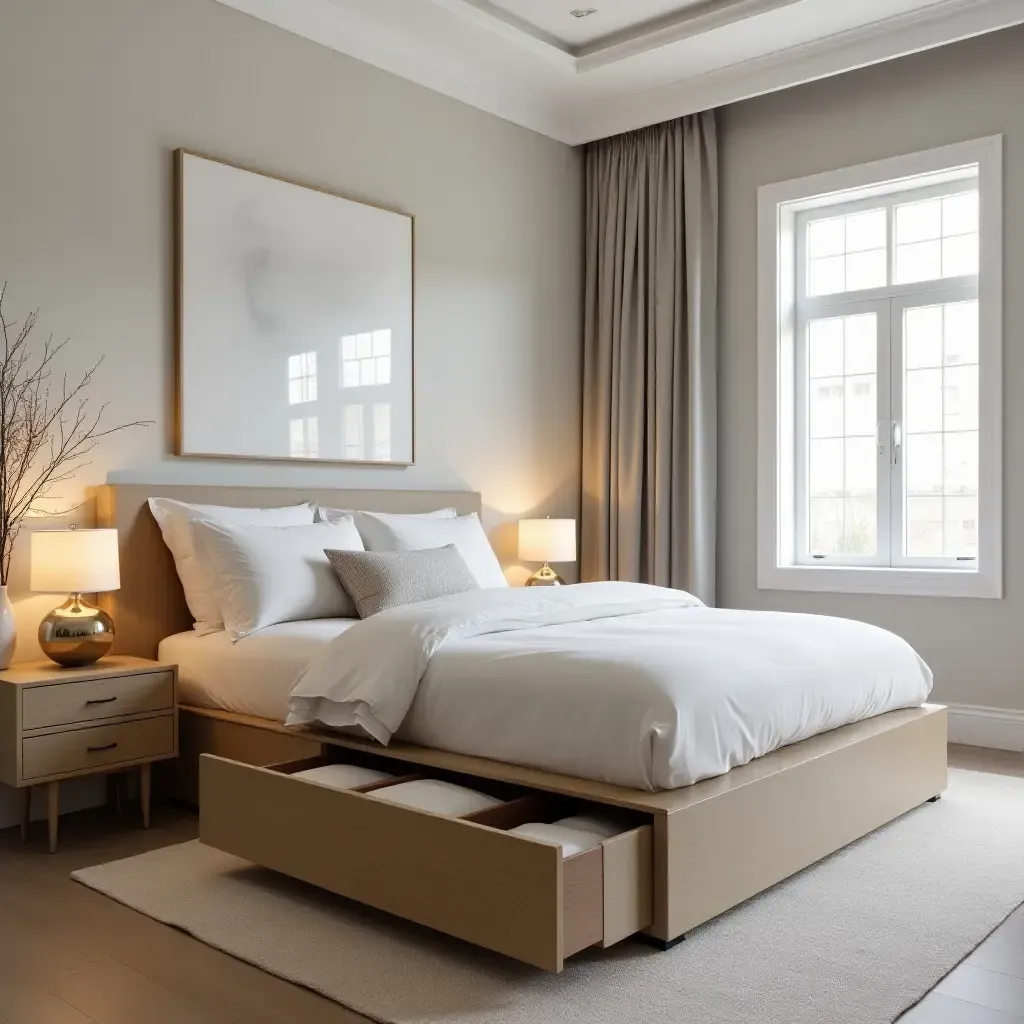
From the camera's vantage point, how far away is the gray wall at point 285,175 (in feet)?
11.2

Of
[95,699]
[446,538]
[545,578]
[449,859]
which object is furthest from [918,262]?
[95,699]

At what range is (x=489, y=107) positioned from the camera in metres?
4.95

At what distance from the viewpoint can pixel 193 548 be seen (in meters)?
3.53

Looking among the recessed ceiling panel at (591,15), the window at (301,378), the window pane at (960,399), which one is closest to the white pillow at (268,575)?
the window at (301,378)

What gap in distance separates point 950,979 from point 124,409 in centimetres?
293

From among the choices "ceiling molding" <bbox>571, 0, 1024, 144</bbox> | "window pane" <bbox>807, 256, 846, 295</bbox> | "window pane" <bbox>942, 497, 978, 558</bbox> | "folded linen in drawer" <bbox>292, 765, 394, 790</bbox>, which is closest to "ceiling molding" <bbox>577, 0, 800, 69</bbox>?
"ceiling molding" <bbox>571, 0, 1024, 144</bbox>

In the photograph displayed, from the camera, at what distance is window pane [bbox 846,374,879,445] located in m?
4.82

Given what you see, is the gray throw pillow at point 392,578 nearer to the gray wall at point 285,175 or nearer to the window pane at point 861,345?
the gray wall at point 285,175

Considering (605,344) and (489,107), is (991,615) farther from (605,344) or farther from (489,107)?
(489,107)

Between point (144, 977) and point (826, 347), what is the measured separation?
3.94 meters

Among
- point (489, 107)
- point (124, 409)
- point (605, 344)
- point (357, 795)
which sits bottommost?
point (357, 795)

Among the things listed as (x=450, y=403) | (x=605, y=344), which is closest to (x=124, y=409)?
(x=450, y=403)

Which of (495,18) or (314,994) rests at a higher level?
(495,18)

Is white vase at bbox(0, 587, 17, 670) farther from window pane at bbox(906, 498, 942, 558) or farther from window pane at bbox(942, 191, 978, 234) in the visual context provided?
window pane at bbox(942, 191, 978, 234)
